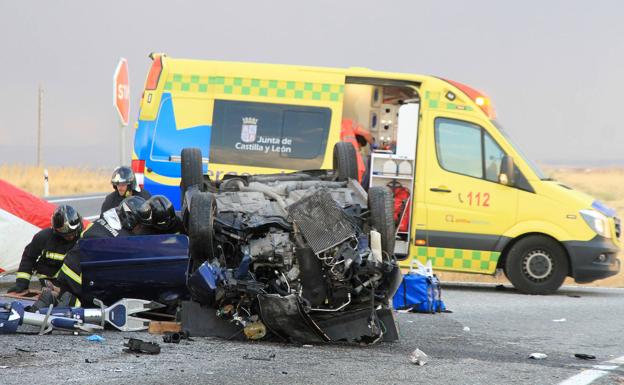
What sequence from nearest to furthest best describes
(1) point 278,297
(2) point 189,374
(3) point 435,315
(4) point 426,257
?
1. (2) point 189,374
2. (1) point 278,297
3. (3) point 435,315
4. (4) point 426,257

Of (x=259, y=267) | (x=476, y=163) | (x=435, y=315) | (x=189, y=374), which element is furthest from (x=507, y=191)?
(x=189, y=374)

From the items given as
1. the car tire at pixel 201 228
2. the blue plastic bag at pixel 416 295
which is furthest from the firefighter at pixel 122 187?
the car tire at pixel 201 228

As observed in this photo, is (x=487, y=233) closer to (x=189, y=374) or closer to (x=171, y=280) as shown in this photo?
(x=171, y=280)

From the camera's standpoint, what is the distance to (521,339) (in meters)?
9.98

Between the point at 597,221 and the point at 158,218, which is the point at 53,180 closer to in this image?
the point at 597,221

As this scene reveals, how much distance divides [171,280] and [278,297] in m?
1.22

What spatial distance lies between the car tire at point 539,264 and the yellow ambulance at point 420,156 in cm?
1

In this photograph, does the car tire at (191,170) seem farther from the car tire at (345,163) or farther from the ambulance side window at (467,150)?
the ambulance side window at (467,150)

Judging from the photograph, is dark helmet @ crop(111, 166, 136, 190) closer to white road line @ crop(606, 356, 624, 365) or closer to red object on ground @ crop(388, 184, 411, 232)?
red object on ground @ crop(388, 184, 411, 232)

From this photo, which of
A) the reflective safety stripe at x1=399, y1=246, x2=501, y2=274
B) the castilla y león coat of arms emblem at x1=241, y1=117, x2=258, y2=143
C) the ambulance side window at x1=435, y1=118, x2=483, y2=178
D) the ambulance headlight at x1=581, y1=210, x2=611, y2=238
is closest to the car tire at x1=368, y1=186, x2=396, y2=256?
the reflective safety stripe at x1=399, y1=246, x2=501, y2=274

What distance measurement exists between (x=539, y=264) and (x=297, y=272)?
6.32 m

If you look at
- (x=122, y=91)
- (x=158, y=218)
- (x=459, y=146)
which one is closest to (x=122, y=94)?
(x=122, y=91)

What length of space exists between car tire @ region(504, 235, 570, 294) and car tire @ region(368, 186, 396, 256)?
531 centimetres

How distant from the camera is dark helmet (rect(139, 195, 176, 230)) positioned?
9.77 m
